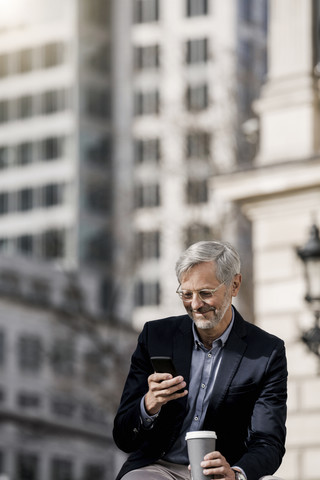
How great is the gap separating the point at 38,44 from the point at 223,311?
103 meters

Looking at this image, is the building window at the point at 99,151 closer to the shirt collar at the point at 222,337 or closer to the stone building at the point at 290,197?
the stone building at the point at 290,197

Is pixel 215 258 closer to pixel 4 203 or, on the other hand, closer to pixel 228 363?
pixel 228 363

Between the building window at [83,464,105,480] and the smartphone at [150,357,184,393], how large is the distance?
8541 cm

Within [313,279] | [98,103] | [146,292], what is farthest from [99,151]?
[313,279]

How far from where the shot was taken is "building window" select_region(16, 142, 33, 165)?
10656cm

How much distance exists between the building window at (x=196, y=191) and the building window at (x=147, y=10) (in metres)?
74.2

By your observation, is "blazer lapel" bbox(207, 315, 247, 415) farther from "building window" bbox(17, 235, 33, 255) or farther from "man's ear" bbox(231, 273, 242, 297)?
"building window" bbox(17, 235, 33, 255)

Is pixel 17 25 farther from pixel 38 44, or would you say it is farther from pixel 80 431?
pixel 80 431

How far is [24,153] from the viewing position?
351 ft

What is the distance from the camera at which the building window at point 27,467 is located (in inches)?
3378

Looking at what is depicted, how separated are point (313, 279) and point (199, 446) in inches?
370

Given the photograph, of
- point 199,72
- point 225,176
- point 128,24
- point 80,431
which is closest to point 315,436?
point 225,176

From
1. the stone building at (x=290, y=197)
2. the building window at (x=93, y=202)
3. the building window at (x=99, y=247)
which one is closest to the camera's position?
the stone building at (x=290, y=197)

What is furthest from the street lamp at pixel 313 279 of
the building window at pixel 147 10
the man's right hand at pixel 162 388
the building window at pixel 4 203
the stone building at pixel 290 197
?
the building window at pixel 4 203
